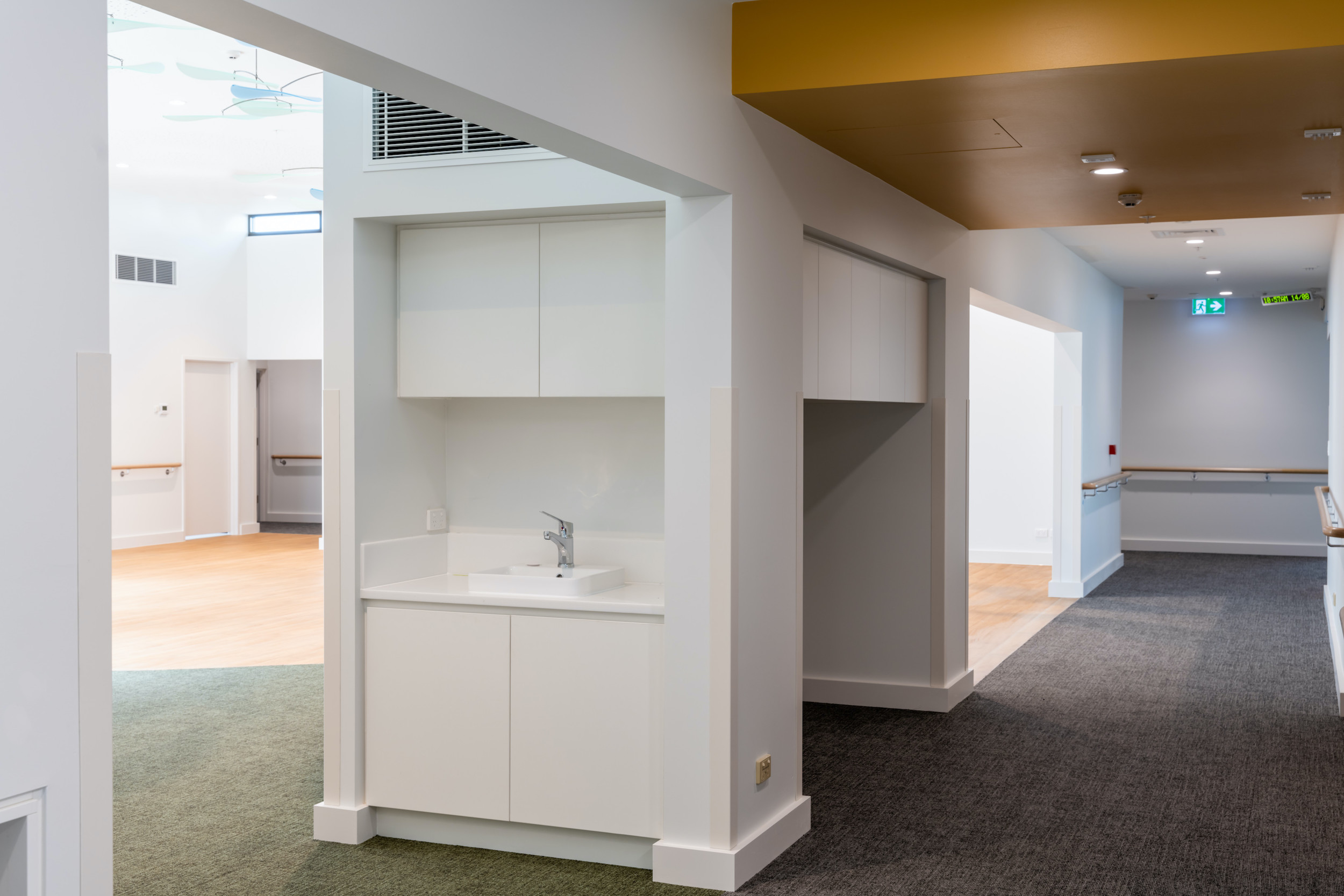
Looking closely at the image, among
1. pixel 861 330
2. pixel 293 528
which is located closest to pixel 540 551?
pixel 861 330

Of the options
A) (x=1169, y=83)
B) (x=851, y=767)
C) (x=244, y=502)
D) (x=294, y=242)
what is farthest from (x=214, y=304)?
(x=1169, y=83)

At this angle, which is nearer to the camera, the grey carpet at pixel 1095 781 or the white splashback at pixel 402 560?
the grey carpet at pixel 1095 781

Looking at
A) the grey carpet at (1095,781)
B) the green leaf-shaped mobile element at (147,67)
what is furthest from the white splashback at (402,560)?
the green leaf-shaped mobile element at (147,67)

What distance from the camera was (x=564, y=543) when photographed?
165 inches

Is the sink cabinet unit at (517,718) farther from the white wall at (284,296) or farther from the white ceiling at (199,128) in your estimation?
the white wall at (284,296)

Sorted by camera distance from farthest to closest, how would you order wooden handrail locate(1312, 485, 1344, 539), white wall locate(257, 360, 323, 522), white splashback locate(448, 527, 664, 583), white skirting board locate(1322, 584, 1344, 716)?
white wall locate(257, 360, 323, 522), white skirting board locate(1322, 584, 1344, 716), wooden handrail locate(1312, 485, 1344, 539), white splashback locate(448, 527, 664, 583)

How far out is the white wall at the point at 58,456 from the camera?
1571 mm

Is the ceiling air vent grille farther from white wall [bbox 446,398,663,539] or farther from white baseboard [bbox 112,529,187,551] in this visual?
white baseboard [bbox 112,529,187,551]

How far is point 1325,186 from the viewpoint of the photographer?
513 centimetres

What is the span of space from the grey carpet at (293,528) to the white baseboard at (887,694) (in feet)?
31.4

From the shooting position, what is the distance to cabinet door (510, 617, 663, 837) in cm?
380

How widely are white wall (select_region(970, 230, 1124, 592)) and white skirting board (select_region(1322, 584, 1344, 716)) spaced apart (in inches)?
77.1

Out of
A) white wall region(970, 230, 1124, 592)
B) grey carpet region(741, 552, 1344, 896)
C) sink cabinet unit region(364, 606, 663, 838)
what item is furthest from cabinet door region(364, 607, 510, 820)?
white wall region(970, 230, 1124, 592)

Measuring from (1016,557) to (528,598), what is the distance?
9116 mm
